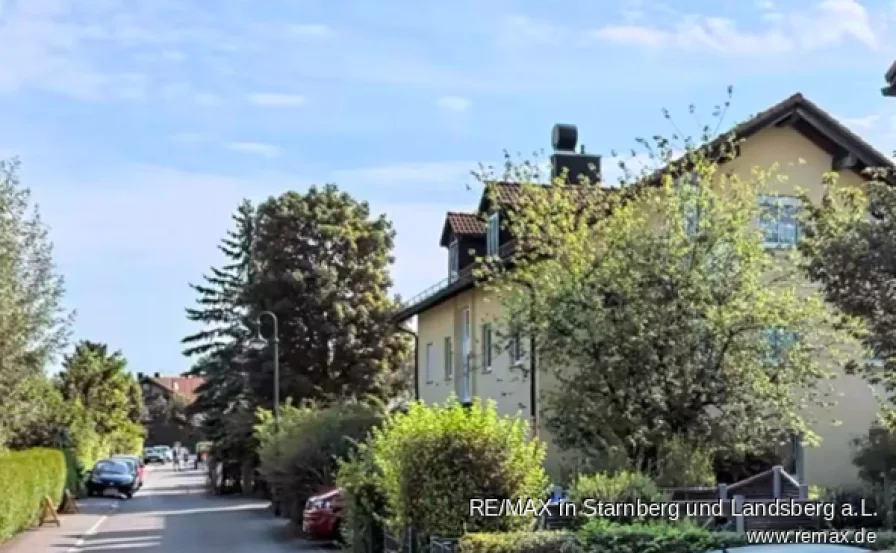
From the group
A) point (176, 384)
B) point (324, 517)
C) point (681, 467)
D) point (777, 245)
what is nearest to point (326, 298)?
point (324, 517)

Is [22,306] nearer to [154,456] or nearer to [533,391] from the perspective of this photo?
[533,391]

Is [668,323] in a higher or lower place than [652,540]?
higher

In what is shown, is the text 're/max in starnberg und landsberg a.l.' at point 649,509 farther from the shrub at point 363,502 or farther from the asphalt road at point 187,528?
the asphalt road at point 187,528

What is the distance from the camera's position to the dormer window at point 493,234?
2762 centimetres

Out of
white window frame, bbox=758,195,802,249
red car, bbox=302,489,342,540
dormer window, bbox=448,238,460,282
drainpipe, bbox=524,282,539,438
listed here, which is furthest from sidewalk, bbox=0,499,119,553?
white window frame, bbox=758,195,802,249

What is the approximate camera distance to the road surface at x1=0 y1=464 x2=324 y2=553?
76.3ft

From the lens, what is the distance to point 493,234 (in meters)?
28.1

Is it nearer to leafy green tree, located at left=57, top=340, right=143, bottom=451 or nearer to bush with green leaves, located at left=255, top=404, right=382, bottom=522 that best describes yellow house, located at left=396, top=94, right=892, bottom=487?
bush with green leaves, located at left=255, top=404, right=382, bottom=522

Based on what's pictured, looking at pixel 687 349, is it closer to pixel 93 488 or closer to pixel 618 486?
pixel 618 486

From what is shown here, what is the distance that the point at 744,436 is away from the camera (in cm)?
1916

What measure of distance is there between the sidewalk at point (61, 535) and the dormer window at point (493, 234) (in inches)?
446

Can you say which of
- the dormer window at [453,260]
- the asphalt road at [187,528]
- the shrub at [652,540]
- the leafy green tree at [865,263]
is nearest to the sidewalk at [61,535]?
the asphalt road at [187,528]

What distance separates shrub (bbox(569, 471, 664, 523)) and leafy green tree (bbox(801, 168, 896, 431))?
3026mm

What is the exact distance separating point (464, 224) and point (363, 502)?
48.8ft
